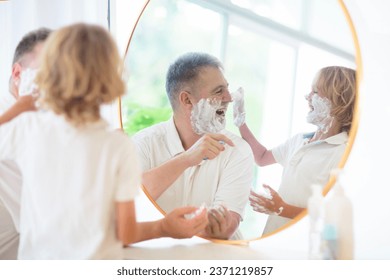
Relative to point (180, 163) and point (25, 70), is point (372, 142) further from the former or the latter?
point (25, 70)

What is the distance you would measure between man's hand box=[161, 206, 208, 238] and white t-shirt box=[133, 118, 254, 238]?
0.10 meters

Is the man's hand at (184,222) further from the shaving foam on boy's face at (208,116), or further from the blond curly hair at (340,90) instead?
the blond curly hair at (340,90)

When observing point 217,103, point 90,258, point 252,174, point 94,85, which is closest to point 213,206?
point 252,174

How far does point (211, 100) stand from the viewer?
1324 millimetres

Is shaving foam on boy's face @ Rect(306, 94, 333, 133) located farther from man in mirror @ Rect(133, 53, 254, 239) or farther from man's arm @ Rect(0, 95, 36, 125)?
man's arm @ Rect(0, 95, 36, 125)

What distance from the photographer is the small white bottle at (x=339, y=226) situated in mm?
1079

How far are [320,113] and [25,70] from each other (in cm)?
73

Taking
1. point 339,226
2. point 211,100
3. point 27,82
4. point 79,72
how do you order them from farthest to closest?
point 211,100 → point 27,82 → point 339,226 → point 79,72

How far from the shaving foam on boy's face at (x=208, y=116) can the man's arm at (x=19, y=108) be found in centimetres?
42

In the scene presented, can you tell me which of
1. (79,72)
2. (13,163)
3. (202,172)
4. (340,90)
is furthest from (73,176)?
(340,90)

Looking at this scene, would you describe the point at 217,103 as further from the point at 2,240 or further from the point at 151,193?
the point at 2,240

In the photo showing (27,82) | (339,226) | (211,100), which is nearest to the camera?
(339,226)

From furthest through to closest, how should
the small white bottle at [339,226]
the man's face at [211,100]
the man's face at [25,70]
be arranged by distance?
the man's face at [211,100], the man's face at [25,70], the small white bottle at [339,226]

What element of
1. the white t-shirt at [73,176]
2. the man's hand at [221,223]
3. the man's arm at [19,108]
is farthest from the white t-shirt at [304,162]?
the man's arm at [19,108]
